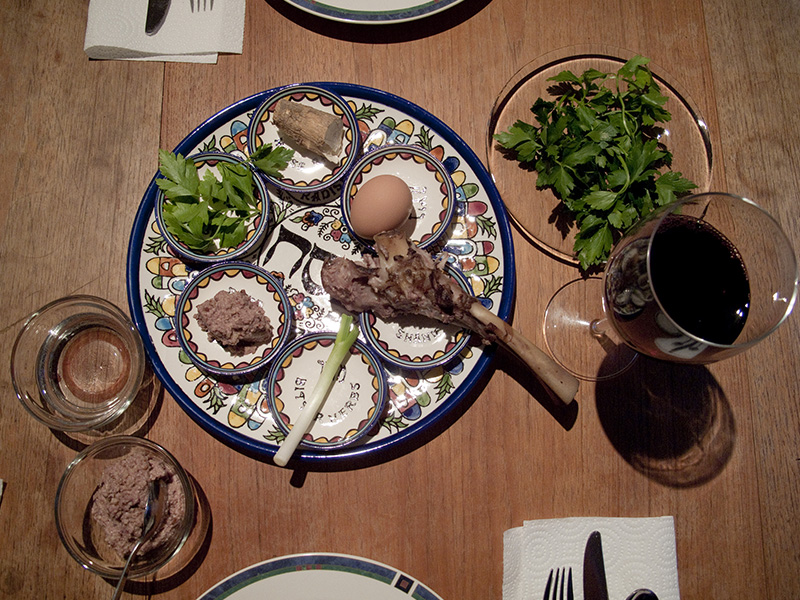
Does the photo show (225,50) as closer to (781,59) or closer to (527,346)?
Result: (527,346)

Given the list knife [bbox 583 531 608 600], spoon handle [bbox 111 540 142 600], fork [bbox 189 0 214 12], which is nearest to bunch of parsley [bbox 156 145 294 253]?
fork [bbox 189 0 214 12]

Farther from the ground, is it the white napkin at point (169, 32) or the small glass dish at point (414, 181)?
the white napkin at point (169, 32)

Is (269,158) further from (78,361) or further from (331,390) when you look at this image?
(78,361)

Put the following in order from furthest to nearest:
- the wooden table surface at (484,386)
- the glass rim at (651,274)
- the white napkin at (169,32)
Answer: the white napkin at (169,32), the wooden table surface at (484,386), the glass rim at (651,274)

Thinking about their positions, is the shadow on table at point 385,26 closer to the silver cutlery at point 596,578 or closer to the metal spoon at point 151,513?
the metal spoon at point 151,513

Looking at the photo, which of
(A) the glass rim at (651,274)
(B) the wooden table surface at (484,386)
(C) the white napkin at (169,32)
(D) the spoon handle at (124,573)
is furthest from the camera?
(C) the white napkin at (169,32)

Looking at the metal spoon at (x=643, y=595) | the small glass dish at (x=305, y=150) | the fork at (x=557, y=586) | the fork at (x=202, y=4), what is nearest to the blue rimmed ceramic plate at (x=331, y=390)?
the small glass dish at (x=305, y=150)

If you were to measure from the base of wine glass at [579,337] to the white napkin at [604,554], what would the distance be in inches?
14.3

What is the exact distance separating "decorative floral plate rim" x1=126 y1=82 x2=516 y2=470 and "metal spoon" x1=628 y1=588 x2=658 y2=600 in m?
0.56

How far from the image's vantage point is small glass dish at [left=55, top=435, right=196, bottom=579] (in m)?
1.12

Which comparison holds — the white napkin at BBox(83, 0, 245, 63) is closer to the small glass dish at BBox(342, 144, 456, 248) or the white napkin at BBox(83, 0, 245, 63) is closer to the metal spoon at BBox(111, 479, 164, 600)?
the small glass dish at BBox(342, 144, 456, 248)

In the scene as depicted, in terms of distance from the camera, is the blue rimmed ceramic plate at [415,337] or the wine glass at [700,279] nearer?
the wine glass at [700,279]

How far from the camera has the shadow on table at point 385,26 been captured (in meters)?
1.34

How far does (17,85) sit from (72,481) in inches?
40.5
